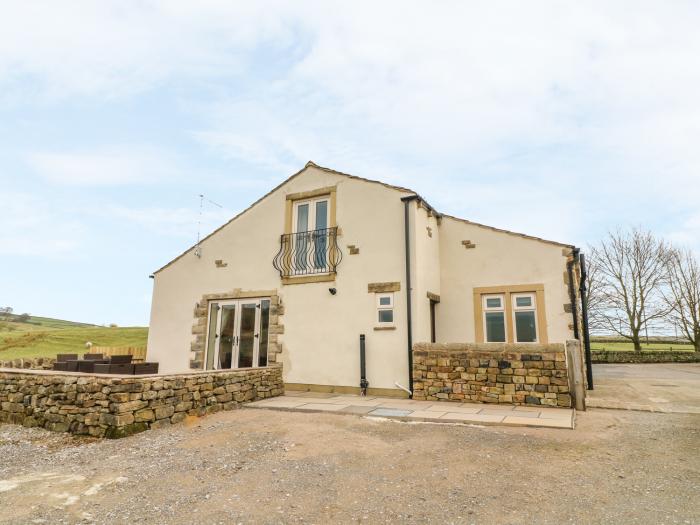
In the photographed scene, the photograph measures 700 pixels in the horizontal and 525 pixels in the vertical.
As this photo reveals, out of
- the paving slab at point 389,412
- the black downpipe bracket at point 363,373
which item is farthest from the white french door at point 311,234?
the paving slab at point 389,412

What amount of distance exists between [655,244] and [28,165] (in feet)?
113

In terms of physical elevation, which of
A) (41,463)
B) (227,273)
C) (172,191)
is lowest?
(41,463)

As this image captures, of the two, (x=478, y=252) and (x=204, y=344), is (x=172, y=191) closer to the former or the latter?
(x=204, y=344)

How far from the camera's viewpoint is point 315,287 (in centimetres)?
1057

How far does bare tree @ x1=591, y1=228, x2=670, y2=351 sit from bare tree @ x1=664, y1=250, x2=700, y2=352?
518mm

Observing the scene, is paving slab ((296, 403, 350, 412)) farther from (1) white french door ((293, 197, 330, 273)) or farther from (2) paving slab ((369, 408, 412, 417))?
(1) white french door ((293, 197, 330, 273))

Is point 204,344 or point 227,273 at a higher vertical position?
point 227,273

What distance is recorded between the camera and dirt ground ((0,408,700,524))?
131 inches

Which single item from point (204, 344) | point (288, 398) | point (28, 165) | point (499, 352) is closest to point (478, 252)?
point (499, 352)

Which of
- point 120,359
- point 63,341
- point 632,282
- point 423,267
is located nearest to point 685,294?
point 632,282

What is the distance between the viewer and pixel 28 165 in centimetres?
1140

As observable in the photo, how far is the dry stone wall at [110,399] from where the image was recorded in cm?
599

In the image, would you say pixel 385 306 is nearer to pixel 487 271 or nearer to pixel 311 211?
pixel 487 271

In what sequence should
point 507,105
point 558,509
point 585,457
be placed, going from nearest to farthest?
1. point 558,509
2. point 585,457
3. point 507,105
